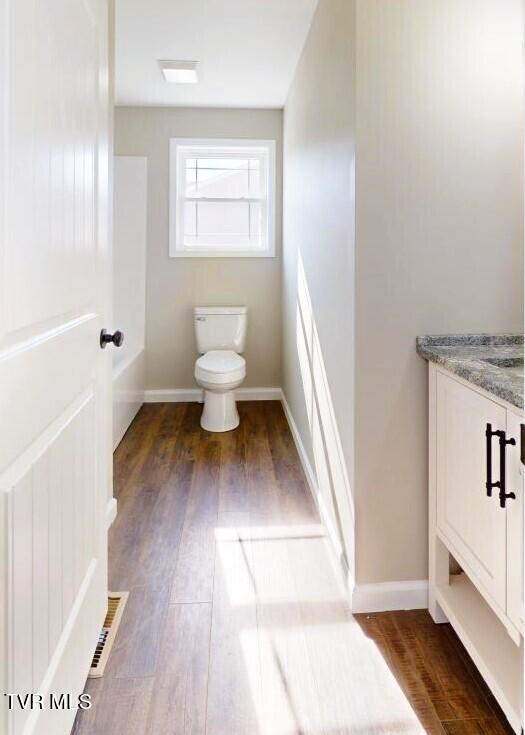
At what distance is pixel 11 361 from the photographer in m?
0.78

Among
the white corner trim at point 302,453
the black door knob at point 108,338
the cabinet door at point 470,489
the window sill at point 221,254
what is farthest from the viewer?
the window sill at point 221,254

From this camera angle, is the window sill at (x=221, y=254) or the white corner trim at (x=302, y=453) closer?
the white corner trim at (x=302, y=453)

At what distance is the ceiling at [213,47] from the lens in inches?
97.5

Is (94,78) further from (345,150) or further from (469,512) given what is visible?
(469,512)

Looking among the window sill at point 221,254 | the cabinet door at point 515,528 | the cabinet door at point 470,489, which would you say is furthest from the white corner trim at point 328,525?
the window sill at point 221,254

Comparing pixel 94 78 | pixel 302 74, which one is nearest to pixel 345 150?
pixel 94 78

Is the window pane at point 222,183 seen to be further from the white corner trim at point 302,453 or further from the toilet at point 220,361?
the white corner trim at point 302,453

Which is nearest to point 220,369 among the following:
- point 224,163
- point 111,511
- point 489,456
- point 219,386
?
point 219,386

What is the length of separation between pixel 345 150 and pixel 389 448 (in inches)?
40.0

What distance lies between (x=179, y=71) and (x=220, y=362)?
1919mm

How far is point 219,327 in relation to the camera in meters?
3.98

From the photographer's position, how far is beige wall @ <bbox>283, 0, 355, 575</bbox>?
1.68 m

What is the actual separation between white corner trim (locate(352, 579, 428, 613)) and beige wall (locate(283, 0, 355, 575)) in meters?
0.09

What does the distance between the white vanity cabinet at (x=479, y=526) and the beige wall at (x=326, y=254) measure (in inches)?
11.3
